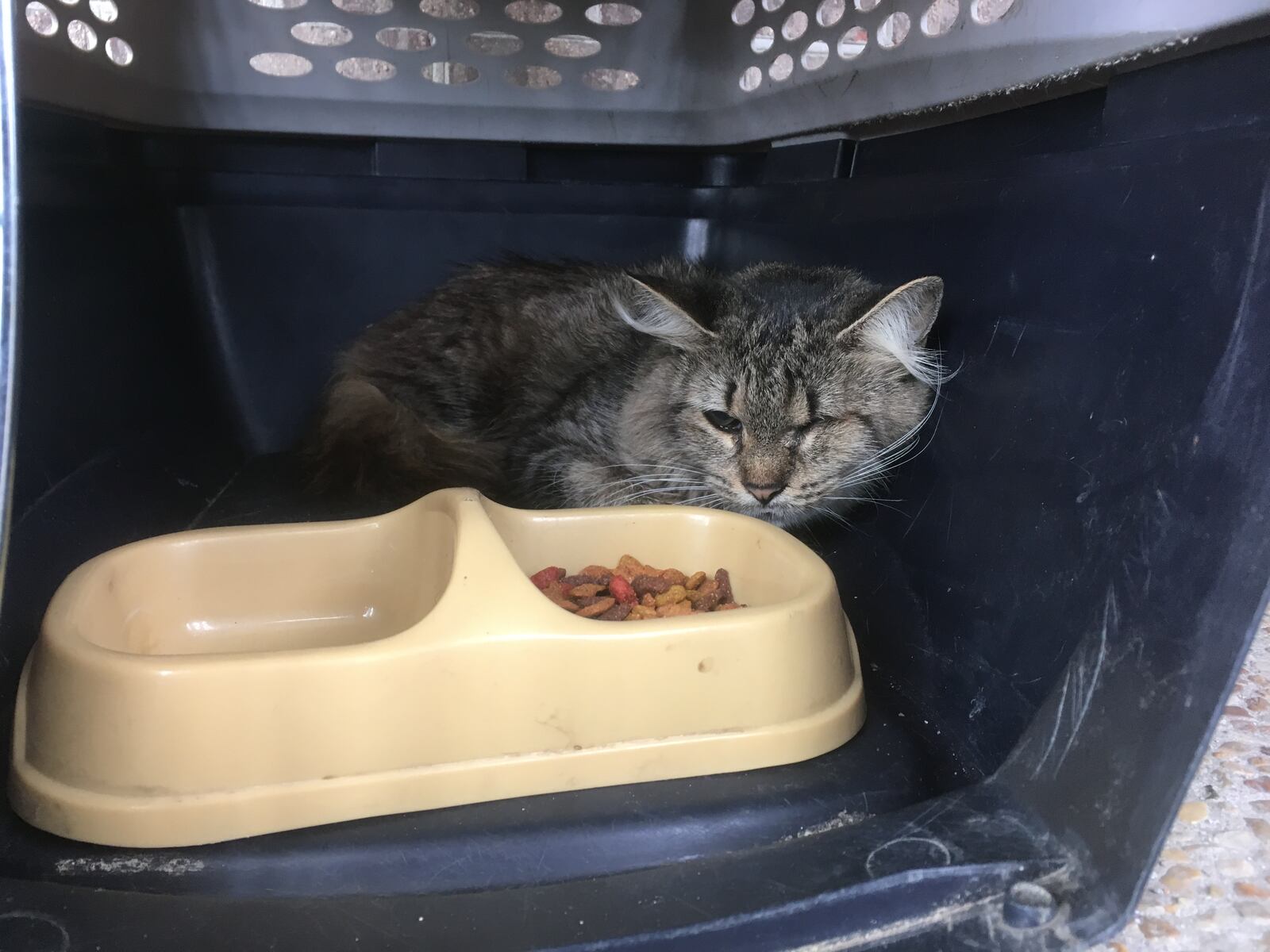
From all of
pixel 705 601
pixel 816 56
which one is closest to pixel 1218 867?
pixel 705 601

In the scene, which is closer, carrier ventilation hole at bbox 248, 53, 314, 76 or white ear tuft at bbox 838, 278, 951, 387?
white ear tuft at bbox 838, 278, 951, 387

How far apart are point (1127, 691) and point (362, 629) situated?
0.90 metres

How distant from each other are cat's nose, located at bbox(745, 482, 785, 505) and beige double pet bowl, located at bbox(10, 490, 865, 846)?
0.90 feet

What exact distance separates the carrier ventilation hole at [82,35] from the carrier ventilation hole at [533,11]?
0.72 m

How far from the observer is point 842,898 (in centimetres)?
77

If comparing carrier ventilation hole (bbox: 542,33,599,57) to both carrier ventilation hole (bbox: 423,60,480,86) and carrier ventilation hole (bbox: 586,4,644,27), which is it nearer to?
carrier ventilation hole (bbox: 586,4,644,27)

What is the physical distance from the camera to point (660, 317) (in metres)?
1.56

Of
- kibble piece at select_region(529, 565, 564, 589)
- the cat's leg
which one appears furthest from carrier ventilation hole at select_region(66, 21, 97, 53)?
kibble piece at select_region(529, 565, 564, 589)

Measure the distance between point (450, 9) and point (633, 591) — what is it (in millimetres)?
1273

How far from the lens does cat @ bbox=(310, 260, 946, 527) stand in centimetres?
148

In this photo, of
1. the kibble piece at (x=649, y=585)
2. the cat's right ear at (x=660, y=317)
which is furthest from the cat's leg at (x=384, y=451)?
the kibble piece at (x=649, y=585)

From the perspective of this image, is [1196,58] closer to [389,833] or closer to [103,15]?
[389,833]

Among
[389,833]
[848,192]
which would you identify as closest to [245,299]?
[848,192]

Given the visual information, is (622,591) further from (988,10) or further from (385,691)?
(988,10)
